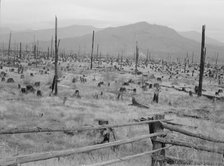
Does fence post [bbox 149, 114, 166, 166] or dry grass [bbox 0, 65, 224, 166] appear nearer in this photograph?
fence post [bbox 149, 114, 166, 166]

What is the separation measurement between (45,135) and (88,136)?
5.60 ft

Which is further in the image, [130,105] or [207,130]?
[130,105]

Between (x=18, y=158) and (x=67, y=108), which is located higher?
(x=18, y=158)

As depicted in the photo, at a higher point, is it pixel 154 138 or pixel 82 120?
pixel 154 138

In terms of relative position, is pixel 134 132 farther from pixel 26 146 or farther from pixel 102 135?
pixel 26 146

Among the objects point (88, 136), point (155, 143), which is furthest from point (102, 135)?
point (155, 143)

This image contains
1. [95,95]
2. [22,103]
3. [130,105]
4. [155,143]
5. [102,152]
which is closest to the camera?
[155,143]

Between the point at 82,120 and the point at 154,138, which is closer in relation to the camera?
the point at 154,138

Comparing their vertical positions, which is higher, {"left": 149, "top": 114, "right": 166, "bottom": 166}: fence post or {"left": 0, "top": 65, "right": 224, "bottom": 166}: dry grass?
{"left": 149, "top": 114, "right": 166, "bottom": 166}: fence post

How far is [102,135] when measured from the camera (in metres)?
12.1

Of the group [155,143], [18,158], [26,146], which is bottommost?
[26,146]

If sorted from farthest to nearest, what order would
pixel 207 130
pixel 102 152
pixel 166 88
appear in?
pixel 166 88
pixel 207 130
pixel 102 152

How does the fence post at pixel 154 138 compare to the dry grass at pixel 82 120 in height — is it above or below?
above

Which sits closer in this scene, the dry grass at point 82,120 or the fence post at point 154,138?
the fence post at point 154,138
